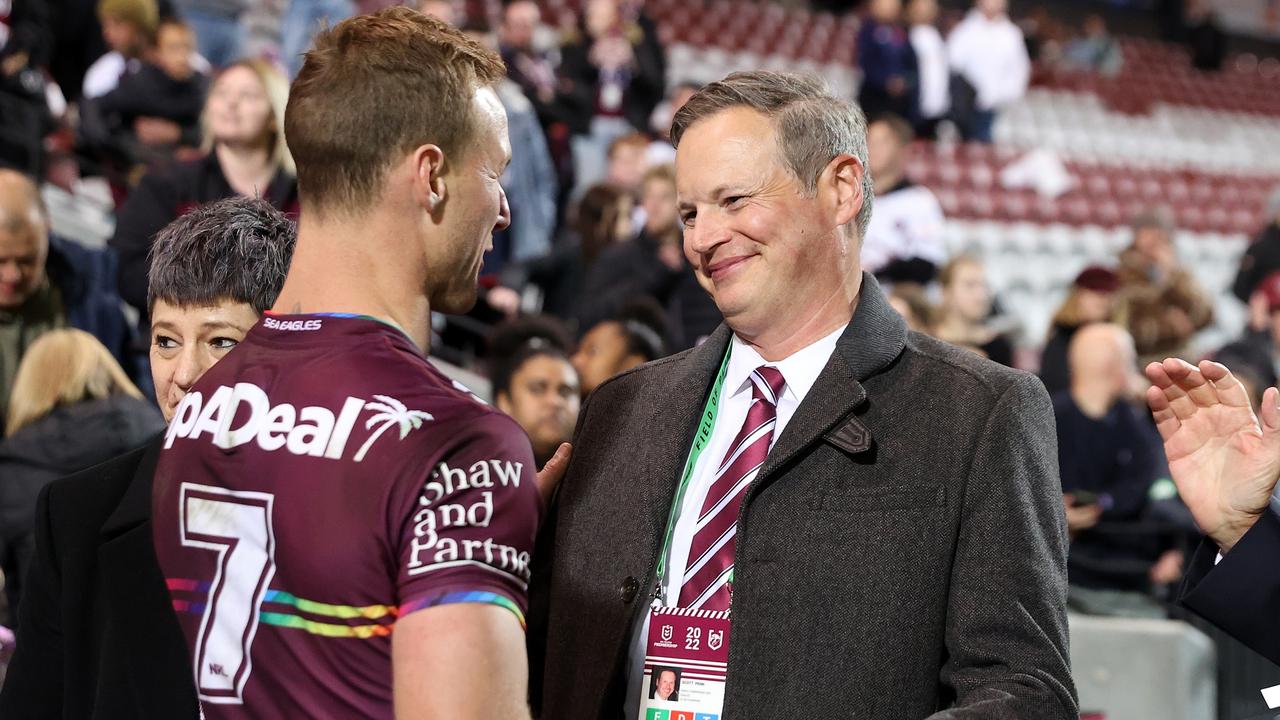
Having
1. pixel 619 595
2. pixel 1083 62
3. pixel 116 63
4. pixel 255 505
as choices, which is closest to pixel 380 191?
pixel 255 505

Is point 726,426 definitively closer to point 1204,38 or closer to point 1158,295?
point 1158,295

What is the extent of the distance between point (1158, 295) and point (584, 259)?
2.89m

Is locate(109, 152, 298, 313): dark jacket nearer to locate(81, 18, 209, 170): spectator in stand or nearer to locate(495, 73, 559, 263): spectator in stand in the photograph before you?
locate(81, 18, 209, 170): spectator in stand

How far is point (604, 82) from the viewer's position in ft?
32.3

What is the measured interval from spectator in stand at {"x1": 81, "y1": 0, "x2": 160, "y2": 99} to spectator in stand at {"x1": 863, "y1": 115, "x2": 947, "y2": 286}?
11.9 feet

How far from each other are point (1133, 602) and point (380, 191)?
4.33 meters

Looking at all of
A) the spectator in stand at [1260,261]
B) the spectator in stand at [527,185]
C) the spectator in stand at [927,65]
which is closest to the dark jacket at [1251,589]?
the spectator in stand at [527,185]

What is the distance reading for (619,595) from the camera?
2.26 metres

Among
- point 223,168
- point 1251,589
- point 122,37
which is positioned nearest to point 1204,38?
point 122,37

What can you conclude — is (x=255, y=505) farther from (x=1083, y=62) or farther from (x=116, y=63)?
(x=1083, y=62)

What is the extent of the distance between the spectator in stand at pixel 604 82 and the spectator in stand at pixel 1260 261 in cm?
399

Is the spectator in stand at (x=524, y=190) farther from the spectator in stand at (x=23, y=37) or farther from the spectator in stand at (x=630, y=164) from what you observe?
the spectator in stand at (x=23, y=37)

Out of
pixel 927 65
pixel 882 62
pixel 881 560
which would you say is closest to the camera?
pixel 881 560

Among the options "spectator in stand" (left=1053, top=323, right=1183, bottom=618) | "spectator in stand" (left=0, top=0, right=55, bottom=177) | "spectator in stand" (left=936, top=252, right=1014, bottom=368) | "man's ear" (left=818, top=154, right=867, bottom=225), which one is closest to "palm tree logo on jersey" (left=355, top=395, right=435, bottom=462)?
"man's ear" (left=818, top=154, right=867, bottom=225)
